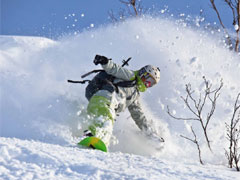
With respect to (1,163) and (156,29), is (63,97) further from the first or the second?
(156,29)

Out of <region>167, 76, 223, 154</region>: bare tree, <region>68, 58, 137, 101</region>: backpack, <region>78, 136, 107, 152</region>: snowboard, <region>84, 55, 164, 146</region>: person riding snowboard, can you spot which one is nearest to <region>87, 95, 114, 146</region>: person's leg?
<region>84, 55, 164, 146</region>: person riding snowboard

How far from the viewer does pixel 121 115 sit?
464cm

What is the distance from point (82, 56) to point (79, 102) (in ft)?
5.69

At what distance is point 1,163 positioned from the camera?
1.64 m

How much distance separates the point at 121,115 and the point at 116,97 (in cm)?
91

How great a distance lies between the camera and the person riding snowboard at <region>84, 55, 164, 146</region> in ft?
10.8

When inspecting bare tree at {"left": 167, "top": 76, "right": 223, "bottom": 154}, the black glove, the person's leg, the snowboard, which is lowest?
the snowboard

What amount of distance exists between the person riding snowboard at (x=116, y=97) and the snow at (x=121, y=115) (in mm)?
251

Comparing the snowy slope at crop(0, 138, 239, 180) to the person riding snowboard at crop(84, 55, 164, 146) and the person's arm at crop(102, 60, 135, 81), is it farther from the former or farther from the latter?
the person's arm at crop(102, 60, 135, 81)

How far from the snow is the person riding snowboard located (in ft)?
0.82

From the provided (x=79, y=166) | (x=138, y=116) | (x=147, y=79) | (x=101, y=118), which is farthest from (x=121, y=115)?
(x=79, y=166)

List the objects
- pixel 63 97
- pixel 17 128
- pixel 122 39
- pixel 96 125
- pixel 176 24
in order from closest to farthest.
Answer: pixel 96 125 < pixel 17 128 < pixel 63 97 < pixel 122 39 < pixel 176 24

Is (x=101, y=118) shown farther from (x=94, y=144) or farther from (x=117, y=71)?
(x=117, y=71)

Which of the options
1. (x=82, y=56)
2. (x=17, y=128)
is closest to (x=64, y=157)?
(x=17, y=128)
